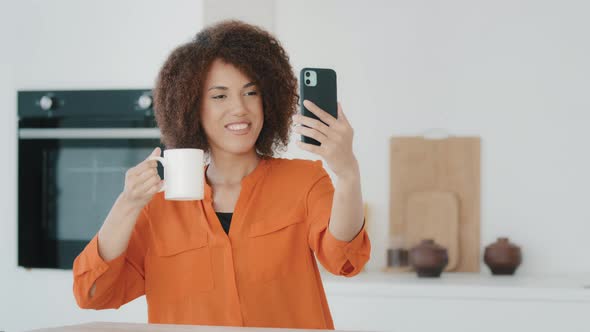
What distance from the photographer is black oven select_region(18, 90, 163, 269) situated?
291 cm

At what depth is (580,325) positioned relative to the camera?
8.75 ft

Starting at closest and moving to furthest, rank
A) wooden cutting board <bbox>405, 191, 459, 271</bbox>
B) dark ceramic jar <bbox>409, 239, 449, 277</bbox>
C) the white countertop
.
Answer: the white countertop
dark ceramic jar <bbox>409, 239, 449, 277</bbox>
wooden cutting board <bbox>405, 191, 459, 271</bbox>

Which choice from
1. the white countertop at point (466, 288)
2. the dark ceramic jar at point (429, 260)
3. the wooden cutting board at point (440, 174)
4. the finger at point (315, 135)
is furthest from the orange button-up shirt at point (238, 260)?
the wooden cutting board at point (440, 174)

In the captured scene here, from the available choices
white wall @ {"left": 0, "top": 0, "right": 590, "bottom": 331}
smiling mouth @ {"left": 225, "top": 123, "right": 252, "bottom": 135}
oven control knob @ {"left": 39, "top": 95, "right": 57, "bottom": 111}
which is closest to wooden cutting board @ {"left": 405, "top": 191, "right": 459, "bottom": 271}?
white wall @ {"left": 0, "top": 0, "right": 590, "bottom": 331}

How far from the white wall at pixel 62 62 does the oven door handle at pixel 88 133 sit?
3.6 inches

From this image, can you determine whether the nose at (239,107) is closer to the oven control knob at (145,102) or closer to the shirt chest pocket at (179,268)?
the shirt chest pocket at (179,268)

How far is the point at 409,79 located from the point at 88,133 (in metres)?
1.44

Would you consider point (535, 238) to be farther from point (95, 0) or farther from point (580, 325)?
point (95, 0)

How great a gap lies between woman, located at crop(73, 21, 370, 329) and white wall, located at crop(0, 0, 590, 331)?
1.42m

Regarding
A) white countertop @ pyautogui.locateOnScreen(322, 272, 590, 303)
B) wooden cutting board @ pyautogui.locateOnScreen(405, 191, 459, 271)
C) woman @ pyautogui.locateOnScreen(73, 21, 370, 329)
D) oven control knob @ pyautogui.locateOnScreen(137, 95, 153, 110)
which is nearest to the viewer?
woman @ pyautogui.locateOnScreen(73, 21, 370, 329)

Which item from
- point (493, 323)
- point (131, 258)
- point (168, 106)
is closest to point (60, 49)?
point (168, 106)

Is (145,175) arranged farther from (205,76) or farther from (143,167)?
(205,76)

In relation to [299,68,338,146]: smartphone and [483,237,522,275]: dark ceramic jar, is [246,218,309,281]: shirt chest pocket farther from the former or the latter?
[483,237,522,275]: dark ceramic jar

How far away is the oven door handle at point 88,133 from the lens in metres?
2.91
